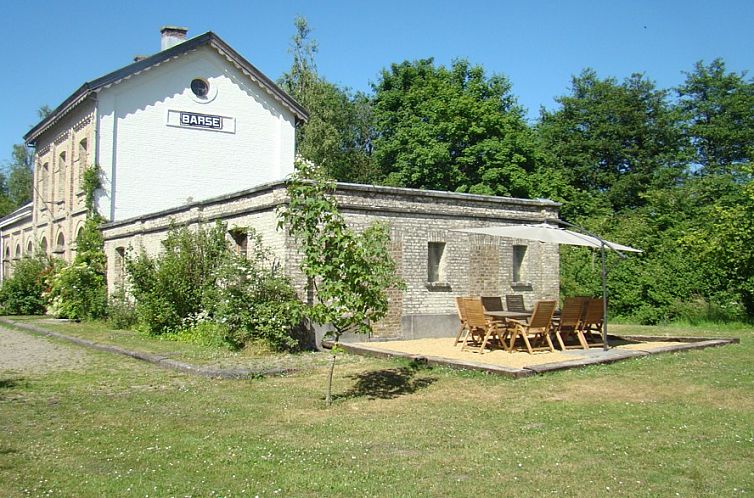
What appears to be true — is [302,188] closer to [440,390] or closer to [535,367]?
[440,390]

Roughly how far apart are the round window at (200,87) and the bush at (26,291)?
8.42 meters

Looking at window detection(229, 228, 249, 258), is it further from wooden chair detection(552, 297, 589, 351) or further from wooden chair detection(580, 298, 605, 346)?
wooden chair detection(580, 298, 605, 346)

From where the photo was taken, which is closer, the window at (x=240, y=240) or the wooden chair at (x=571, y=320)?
the wooden chair at (x=571, y=320)

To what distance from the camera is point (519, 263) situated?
1869 centimetres

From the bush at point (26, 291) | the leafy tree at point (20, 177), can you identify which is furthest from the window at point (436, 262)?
the leafy tree at point (20, 177)

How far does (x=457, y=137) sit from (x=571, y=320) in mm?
22464

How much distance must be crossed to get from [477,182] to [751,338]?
19.8 m

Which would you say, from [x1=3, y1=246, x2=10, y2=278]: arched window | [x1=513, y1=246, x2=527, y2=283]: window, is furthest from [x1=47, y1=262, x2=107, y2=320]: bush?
[x1=3, y1=246, x2=10, y2=278]: arched window

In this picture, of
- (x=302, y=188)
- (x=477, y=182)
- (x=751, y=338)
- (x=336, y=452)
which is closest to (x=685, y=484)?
(x=336, y=452)

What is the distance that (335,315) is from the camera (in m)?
9.00

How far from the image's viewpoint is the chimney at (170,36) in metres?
29.0

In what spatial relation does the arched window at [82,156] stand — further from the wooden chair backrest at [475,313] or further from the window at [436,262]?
the wooden chair backrest at [475,313]

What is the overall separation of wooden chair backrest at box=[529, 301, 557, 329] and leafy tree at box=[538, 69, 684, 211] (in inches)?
984

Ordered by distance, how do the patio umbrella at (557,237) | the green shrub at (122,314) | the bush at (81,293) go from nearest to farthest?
the patio umbrella at (557,237) < the green shrub at (122,314) < the bush at (81,293)
